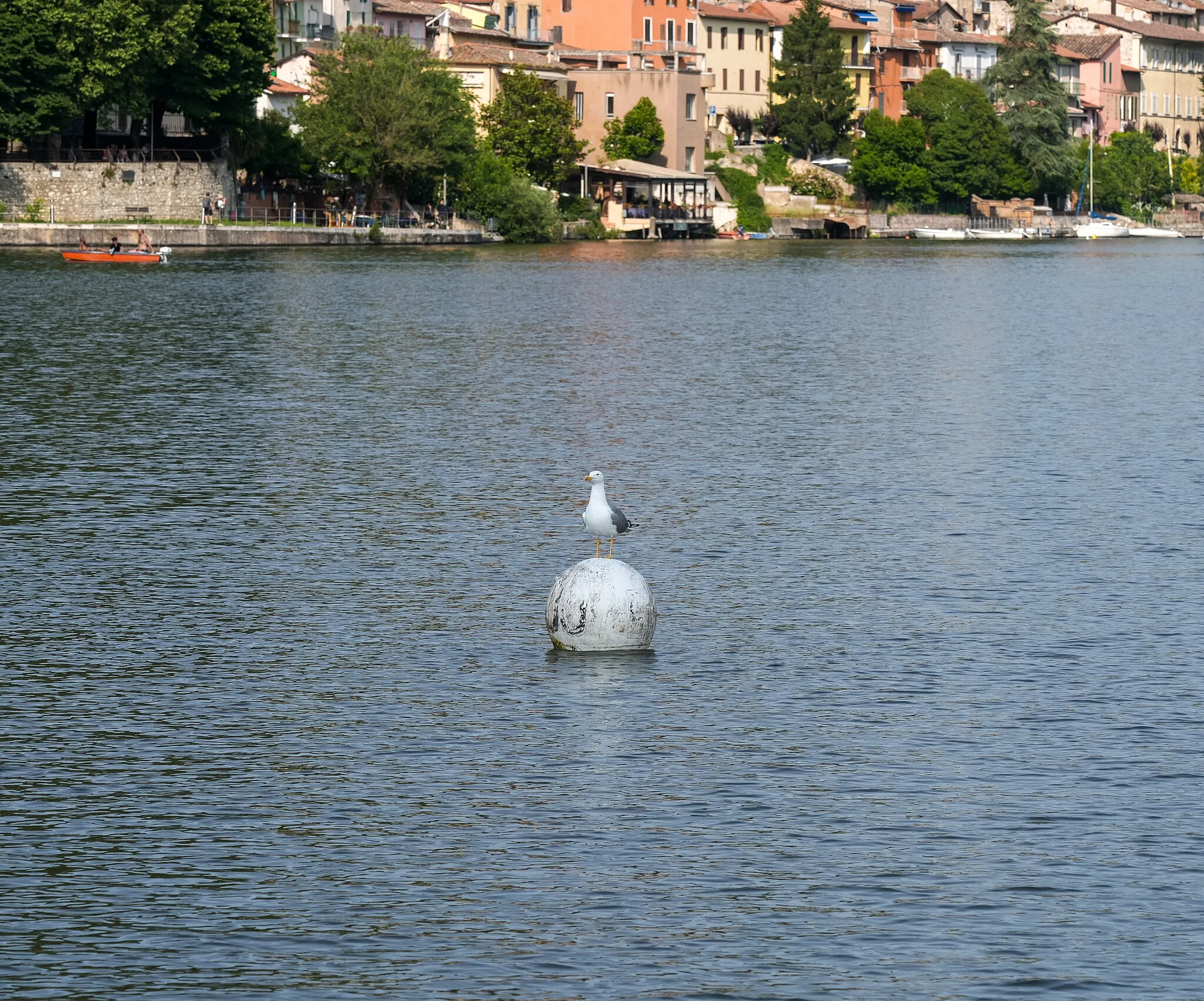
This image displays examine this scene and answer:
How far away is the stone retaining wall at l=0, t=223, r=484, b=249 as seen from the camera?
10944cm

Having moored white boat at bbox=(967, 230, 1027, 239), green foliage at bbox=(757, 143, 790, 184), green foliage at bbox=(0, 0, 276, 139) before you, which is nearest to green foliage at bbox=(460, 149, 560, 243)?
green foliage at bbox=(0, 0, 276, 139)

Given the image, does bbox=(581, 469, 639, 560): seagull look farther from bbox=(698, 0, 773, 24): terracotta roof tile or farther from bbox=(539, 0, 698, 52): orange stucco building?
bbox=(698, 0, 773, 24): terracotta roof tile

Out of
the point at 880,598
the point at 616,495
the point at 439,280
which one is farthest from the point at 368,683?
the point at 439,280

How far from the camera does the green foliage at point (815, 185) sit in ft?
566

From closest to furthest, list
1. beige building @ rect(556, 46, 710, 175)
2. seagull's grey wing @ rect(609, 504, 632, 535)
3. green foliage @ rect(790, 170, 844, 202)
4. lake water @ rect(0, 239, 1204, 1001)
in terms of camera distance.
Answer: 1. lake water @ rect(0, 239, 1204, 1001)
2. seagull's grey wing @ rect(609, 504, 632, 535)
3. beige building @ rect(556, 46, 710, 175)
4. green foliage @ rect(790, 170, 844, 202)

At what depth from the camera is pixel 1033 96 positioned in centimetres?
19275

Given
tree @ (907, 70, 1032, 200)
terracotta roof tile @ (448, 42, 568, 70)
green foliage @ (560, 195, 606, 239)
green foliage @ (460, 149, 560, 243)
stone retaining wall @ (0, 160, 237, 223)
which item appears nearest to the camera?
stone retaining wall @ (0, 160, 237, 223)

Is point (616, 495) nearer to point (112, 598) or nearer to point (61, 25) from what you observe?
point (112, 598)

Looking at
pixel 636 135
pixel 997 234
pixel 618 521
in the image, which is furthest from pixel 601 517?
pixel 997 234

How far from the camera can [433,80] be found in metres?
122

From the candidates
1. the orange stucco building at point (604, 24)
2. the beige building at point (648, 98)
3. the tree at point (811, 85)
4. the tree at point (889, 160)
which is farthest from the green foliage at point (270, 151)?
the tree at point (889, 160)

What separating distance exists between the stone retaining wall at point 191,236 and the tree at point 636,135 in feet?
115

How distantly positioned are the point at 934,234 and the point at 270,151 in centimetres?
7545

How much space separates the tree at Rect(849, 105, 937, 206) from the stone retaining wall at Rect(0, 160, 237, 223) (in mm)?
73396
